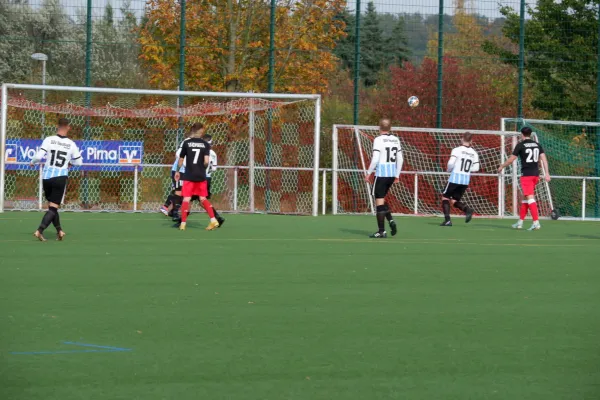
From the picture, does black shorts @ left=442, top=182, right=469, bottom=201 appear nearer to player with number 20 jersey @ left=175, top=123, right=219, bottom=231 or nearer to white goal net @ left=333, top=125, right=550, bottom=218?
white goal net @ left=333, top=125, right=550, bottom=218

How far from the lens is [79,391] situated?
509 centimetres

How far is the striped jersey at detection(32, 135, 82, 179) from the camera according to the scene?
13.5 meters

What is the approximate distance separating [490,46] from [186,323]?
2412cm

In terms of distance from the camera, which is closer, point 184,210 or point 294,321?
point 294,321

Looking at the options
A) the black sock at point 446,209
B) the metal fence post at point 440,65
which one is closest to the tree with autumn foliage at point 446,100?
the metal fence post at point 440,65

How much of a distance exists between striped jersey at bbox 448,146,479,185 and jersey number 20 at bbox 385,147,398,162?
3542 mm

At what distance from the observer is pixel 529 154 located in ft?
58.4

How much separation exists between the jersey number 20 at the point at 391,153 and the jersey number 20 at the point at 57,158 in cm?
485

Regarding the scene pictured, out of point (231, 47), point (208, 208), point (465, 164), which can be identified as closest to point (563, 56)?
point (231, 47)

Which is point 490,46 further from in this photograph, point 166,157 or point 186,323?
point 186,323

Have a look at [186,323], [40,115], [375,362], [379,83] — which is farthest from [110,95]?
[379,83]

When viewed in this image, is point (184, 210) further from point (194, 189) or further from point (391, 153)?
point (391, 153)

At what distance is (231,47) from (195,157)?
977 cm

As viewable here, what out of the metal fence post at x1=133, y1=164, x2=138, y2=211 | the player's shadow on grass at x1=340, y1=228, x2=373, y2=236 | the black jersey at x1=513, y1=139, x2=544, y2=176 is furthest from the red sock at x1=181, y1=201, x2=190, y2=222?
the black jersey at x1=513, y1=139, x2=544, y2=176
